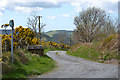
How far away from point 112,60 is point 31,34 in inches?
725

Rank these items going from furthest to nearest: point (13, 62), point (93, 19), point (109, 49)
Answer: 1. point (93, 19)
2. point (109, 49)
3. point (13, 62)

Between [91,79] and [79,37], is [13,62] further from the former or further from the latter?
[79,37]

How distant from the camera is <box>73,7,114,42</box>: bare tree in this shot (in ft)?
126

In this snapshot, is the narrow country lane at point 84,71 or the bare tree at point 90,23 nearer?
the narrow country lane at point 84,71

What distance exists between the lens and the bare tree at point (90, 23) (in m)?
38.3

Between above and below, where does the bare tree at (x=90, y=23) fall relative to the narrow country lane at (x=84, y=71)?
above

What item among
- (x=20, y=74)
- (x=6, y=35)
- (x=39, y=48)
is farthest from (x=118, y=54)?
(x=6, y=35)

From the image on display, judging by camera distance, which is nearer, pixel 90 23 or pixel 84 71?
pixel 84 71

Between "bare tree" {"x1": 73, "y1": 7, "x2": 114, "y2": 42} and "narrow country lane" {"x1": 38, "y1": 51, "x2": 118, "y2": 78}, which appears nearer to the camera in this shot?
"narrow country lane" {"x1": 38, "y1": 51, "x2": 118, "y2": 78}

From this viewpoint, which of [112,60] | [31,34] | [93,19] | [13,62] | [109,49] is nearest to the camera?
[13,62]

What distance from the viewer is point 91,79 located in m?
9.70

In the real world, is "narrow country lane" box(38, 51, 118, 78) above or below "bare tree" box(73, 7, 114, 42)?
below

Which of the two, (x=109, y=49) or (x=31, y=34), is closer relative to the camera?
(x=109, y=49)

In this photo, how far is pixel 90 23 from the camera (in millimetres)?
38688
